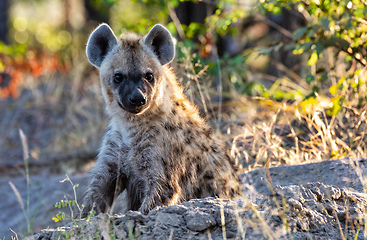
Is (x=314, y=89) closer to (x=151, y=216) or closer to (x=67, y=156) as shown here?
(x=151, y=216)

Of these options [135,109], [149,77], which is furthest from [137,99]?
[149,77]

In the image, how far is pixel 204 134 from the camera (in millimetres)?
3477

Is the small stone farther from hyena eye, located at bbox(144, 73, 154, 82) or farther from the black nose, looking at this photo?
hyena eye, located at bbox(144, 73, 154, 82)

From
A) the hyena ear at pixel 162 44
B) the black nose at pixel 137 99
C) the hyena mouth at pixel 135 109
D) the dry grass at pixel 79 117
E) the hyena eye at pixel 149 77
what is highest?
the hyena ear at pixel 162 44

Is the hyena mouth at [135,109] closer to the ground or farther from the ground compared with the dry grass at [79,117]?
farther from the ground

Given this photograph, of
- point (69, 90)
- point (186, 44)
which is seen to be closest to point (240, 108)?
point (186, 44)

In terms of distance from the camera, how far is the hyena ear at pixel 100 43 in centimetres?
353

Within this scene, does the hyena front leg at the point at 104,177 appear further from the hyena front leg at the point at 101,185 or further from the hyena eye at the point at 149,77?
the hyena eye at the point at 149,77

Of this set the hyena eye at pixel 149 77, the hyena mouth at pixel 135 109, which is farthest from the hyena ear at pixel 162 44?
the hyena mouth at pixel 135 109

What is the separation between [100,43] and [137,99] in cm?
74

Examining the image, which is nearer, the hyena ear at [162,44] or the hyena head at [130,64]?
the hyena head at [130,64]

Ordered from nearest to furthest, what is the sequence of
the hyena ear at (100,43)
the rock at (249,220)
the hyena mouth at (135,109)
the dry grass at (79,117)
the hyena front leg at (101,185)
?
the rock at (249,220) → the hyena mouth at (135,109) → the hyena front leg at (101,185) → the hyena ear at (100,43) → the dry grass at (79,117)

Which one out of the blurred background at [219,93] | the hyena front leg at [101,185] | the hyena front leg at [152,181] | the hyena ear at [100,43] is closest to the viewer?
the hyena front leg at [152,181]

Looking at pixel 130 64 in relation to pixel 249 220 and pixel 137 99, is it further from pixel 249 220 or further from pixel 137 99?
pixel 249 220
